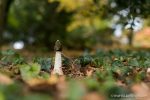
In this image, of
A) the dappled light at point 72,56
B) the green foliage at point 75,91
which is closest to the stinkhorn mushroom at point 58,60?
the dappled light at point 72,56

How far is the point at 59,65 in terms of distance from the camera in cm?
472

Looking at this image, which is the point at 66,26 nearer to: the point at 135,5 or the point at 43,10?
the point at 43,10

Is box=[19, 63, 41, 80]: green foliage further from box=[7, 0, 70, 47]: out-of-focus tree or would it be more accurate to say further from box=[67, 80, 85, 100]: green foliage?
box=[7, 0, 70, 47]: out-of-focus tree

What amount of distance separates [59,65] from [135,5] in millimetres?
3701

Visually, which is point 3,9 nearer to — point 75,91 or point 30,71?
point 30,71

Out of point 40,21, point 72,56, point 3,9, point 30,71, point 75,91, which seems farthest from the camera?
point 40,21

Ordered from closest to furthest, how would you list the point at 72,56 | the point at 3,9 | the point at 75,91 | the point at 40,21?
the point at 75,91 → the point at 72,56 → the point at 3,9 → the point at 40,21

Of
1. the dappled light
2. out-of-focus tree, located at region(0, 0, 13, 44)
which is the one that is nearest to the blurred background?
the dappled light

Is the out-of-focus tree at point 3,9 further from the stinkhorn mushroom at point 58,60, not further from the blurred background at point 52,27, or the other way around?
the stinkhorn mushroom at point 58,60

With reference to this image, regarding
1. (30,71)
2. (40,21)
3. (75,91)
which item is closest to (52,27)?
(40,21)

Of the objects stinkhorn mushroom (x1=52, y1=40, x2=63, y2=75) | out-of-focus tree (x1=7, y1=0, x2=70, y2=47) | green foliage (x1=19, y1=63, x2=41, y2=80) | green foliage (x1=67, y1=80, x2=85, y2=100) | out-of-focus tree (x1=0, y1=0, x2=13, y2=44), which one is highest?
out-of-focus tree (x1=7, y1=0, x2=70, y2=47)

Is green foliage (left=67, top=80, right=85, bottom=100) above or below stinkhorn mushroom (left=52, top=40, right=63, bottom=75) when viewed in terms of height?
below

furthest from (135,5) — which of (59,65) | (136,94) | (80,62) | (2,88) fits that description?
(2,88)

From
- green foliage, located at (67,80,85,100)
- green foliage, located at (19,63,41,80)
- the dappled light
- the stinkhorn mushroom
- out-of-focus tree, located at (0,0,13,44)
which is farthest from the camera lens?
out-of-focus tree, located at (0,0,13,44)
